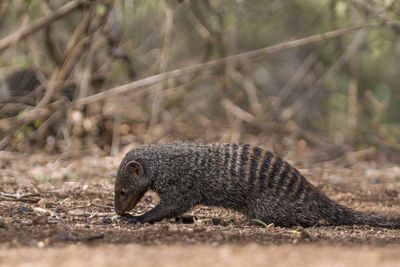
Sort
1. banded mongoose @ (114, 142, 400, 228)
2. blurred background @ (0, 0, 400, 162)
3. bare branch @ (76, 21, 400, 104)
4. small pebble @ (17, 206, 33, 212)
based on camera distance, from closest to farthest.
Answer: small pebble @ (17, 206, 33, 212), banded mongoose @ (114, 142, 400, 228), bare branch @ (76, 21, 400, 104), blurred background @ (0, 0, 400, 162)

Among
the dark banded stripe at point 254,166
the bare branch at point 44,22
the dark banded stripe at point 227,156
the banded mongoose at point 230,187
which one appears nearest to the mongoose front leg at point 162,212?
the banded mongoose at point 230,187

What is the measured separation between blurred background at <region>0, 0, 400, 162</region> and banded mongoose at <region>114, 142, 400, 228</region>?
2.35 meters

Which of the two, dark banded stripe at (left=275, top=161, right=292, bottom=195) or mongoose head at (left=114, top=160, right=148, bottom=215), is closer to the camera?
dark banded stripe at (left=275, top=161, right=292, bottom=195)

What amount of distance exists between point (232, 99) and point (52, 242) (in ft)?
22.6

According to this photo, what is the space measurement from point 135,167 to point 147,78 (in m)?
2.55

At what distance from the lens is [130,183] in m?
4.75

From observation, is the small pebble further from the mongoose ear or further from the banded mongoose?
the mongoose ear

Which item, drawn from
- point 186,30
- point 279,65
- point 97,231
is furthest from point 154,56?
point 97,231

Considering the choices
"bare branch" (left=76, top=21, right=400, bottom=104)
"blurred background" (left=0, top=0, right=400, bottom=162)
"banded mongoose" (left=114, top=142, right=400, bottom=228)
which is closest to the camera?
"banded mongoose" (left=114, top=142, right=400, bottom=228)

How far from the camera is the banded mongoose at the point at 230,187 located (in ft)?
14.9

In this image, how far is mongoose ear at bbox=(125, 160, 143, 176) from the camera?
473cm

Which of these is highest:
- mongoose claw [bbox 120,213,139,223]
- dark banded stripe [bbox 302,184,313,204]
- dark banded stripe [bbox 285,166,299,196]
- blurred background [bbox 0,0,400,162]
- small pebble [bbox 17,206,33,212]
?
blurred background [bbox 0,0,400,162]

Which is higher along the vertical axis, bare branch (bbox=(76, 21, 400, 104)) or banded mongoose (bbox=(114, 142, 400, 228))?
bare branch (bbox=(76, 21, 400, 104))

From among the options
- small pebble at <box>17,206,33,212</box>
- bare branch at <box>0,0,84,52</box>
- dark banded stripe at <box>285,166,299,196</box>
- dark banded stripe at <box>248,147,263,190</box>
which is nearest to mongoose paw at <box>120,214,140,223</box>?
small pebble at <box>17,206,33,212</box>
